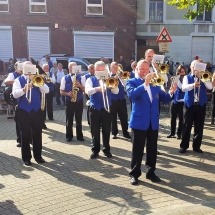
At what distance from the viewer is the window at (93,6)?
21.7 metres

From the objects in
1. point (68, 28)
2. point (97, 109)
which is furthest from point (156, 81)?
point (68, 28)

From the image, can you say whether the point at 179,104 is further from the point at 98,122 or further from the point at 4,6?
the point at 4,6

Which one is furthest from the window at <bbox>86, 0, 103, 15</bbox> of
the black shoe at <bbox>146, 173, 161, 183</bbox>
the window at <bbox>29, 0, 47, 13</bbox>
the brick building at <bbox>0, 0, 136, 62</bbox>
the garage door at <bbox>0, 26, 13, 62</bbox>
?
the black shoe at <bbox>146, 173, 161, 183</bbox>

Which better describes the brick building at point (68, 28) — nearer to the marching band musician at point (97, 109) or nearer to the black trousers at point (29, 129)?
Answer: the marching band musician at point (97, 109)

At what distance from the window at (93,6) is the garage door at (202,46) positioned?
7790 millimetres

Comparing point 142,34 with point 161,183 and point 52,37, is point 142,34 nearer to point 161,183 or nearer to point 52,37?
point 52,37

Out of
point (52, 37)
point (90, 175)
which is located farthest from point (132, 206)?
point (52, 37)

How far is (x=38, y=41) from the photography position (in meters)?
21.3

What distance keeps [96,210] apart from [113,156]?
2.33m

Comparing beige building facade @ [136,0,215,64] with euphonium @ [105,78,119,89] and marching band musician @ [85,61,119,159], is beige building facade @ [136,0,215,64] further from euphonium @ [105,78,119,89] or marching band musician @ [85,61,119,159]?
euphonium @ [105,78,119,89]

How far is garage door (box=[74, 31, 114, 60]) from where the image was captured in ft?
71.6

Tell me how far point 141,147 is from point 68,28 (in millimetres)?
17999

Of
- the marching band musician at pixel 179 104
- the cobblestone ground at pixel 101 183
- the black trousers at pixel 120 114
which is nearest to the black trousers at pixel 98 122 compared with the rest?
the cobblestone ground at pixel 101 183

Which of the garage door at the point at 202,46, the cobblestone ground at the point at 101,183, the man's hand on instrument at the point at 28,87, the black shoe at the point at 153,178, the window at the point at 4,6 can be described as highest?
the window at the point at 4,6
